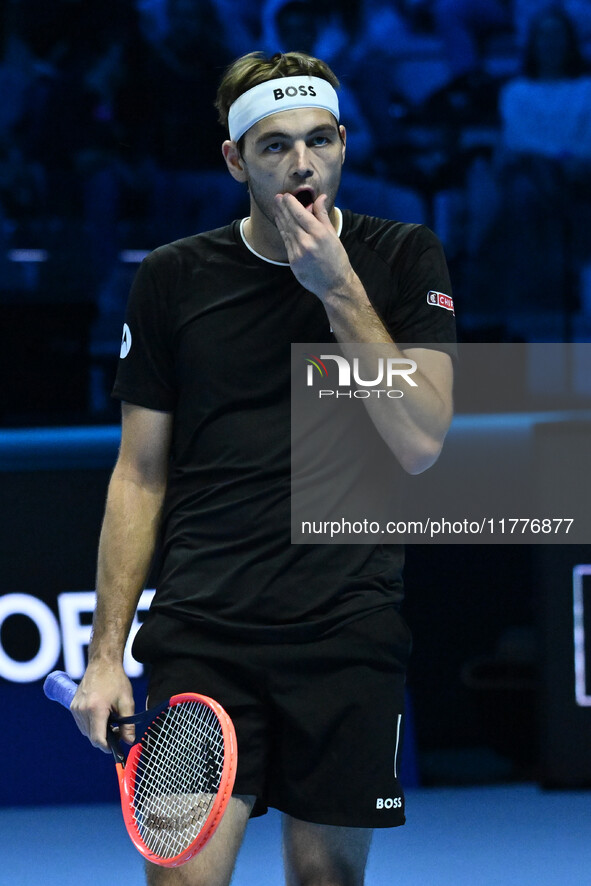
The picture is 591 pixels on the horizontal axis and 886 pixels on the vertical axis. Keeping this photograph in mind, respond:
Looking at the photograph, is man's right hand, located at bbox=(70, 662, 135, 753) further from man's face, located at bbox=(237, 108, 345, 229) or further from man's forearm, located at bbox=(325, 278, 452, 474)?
man's face, located at bbox=(237, 108, 345, 229)

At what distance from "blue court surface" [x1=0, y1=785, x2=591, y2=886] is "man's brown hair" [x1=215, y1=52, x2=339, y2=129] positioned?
7.64 ft

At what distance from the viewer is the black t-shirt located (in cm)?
220

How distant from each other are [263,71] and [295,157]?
0.80ft

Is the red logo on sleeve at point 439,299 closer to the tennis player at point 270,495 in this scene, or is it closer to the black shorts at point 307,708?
the tennis player at point 270,495

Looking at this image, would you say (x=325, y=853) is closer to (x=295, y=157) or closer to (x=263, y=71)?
(x=295, y=157)

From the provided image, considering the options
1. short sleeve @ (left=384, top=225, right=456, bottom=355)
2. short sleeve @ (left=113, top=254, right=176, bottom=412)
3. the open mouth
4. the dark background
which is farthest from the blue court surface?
the open mouth

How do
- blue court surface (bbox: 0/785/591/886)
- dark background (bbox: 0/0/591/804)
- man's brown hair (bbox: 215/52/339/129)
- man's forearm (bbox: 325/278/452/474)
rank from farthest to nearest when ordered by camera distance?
1. dark background (bbox: 0/0/591/804)
2. blue court surface (bbox: 0/785/591/886)
3. man's brown hair (bbox: 215/52/339/129)
4. man's forearm (bbox: 325/278/452/474)

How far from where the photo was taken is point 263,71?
2.35m

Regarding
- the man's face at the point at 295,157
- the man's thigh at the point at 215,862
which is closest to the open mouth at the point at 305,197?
the man's face at the point at 295,157

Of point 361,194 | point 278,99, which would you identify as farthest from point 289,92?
point 361,194

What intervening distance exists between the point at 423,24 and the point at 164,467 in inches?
217

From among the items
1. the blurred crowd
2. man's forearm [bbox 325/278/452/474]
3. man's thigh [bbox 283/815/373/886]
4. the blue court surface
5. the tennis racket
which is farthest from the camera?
the blurred crowd

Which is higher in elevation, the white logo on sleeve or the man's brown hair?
the man's brown hair

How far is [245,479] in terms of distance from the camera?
222cm
